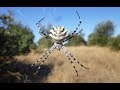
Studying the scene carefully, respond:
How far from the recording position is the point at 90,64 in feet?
52.8

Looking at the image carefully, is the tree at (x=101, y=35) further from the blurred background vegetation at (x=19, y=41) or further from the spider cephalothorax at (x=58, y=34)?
the spider cephalothorax at (x=58, y=34)

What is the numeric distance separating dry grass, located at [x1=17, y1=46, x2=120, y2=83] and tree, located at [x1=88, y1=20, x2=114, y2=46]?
77 mm

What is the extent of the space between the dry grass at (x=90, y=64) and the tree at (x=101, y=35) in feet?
0.25

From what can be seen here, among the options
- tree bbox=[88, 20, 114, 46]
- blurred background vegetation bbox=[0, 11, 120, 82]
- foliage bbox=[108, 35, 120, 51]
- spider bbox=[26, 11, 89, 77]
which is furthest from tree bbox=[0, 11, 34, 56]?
foliage bbox=[108, 35, 120, 51]

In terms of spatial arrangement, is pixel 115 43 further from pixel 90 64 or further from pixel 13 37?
pixel 13 37

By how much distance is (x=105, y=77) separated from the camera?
16125 mm

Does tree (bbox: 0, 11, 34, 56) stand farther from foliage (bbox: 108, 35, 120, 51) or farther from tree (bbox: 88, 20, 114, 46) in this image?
foliage (bbox: 108, 35, 120, 51)

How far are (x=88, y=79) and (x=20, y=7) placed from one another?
3.60 feet

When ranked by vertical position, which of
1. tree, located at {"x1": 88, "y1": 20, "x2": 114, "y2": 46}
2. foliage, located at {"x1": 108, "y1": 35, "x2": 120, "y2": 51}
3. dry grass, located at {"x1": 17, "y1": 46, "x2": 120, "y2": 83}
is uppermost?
tree, located at {"x1": 88, "y1": 20, "x2": 114, "y2": 46}

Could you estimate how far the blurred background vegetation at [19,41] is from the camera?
1609 centimetres

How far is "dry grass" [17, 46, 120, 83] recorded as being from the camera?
16078 millimetres
